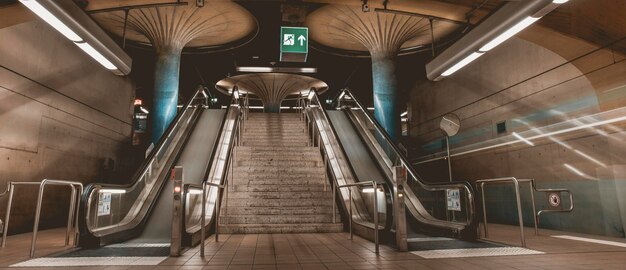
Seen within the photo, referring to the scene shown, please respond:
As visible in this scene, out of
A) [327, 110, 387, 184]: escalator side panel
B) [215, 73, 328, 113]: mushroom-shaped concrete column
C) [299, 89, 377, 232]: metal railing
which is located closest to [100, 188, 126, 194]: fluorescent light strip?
[299, 89, 377, 232]: metal railing

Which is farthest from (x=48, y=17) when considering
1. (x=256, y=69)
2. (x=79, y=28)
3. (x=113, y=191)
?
(x=256, y=69)

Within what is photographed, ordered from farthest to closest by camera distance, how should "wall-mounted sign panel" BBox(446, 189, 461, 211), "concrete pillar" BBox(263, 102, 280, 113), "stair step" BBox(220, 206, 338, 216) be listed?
"concrete pillar" BBox(263, 102, 280, 113)
"stair step" BBox(220, 206, 338, 216)
"wall-mounted sign panel" BBox(446, 189, 461, 211)

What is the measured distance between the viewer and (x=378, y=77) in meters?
12.9

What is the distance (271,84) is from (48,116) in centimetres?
1220

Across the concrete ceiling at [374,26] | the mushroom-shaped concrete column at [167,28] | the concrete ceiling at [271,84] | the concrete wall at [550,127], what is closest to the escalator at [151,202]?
the mushroom-shaped concrete column at [167,28]

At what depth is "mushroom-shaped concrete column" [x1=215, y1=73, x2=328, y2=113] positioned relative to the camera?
1920 centimetres

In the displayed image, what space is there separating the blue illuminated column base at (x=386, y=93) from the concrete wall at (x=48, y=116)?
29.7 feet

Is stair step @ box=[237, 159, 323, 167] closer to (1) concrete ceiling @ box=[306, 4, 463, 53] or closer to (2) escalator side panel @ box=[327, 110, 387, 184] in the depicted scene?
(2) escalator side panel @ box=[327, 110, 387, 184]

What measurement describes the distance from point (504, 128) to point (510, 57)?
69.8 inches

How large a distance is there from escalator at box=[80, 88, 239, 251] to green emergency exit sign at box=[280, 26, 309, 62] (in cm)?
314

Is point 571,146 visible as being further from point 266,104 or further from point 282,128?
point 266,104

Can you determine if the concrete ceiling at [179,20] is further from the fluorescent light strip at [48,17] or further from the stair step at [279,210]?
the stair step at [279,210]

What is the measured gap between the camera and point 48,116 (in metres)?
8.60

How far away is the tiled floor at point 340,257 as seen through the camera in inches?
158
